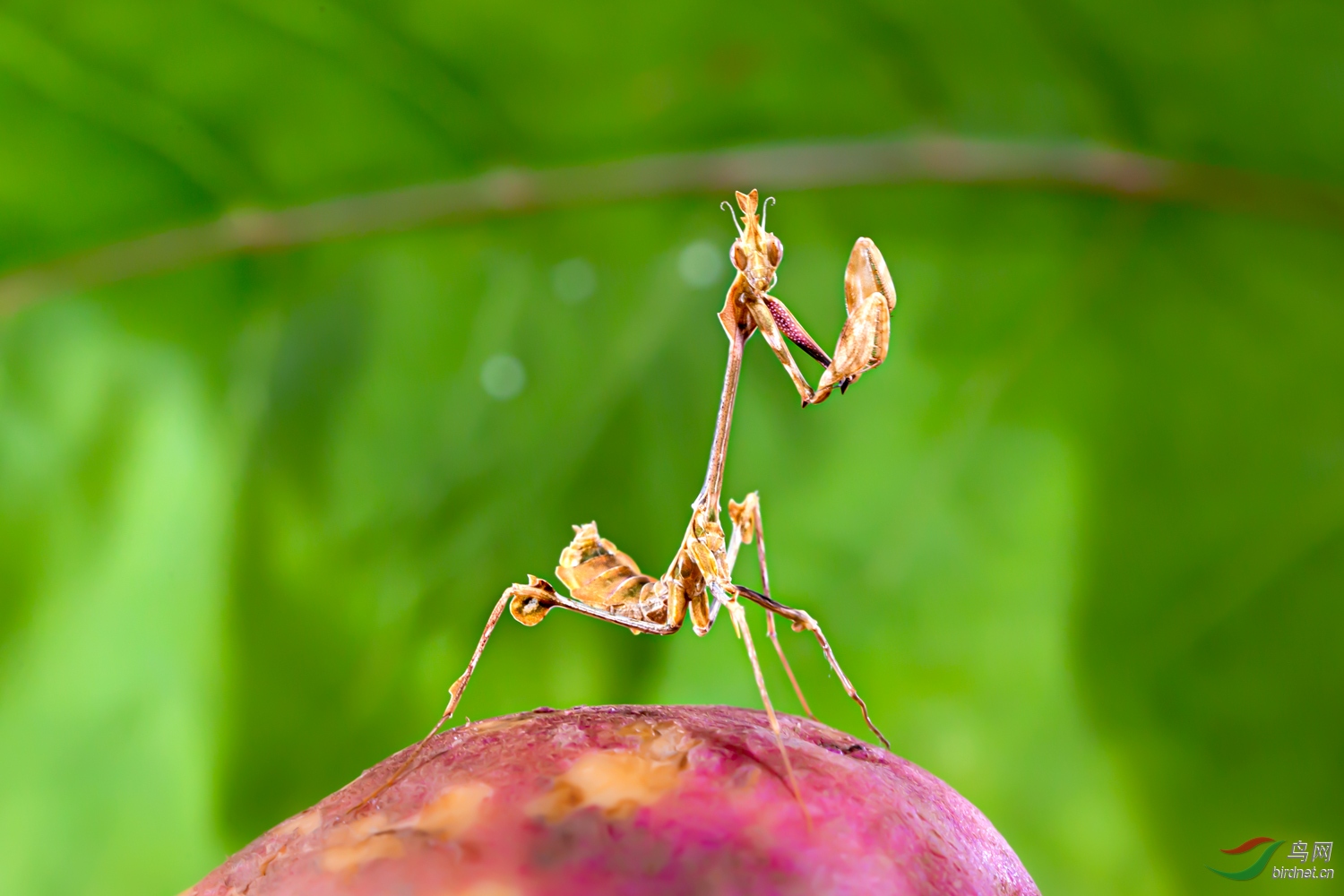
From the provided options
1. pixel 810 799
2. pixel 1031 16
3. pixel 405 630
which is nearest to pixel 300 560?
pixel 405 630

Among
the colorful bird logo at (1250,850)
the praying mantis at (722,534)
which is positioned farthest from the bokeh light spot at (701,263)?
the colorful bird logo at (1250,850)

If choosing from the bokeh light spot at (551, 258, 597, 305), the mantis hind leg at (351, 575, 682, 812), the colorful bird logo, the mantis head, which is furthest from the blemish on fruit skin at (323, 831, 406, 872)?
the colorful bird logo

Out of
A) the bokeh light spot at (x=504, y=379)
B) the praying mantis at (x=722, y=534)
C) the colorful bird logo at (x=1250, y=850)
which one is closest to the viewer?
the praying mantis at (x=722, y=534)

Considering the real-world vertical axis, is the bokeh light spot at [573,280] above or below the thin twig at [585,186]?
below

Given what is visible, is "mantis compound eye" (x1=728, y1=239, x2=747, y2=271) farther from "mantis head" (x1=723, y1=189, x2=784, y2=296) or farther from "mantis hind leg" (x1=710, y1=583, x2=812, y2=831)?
"mantis hind leg" (x1=710, y1=583, x2=812, y2=831)

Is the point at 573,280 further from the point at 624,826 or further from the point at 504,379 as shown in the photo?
the point at 624,826

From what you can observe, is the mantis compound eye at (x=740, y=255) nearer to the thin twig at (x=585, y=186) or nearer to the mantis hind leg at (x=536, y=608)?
the mantis hind leg at (x=536, y=608)
